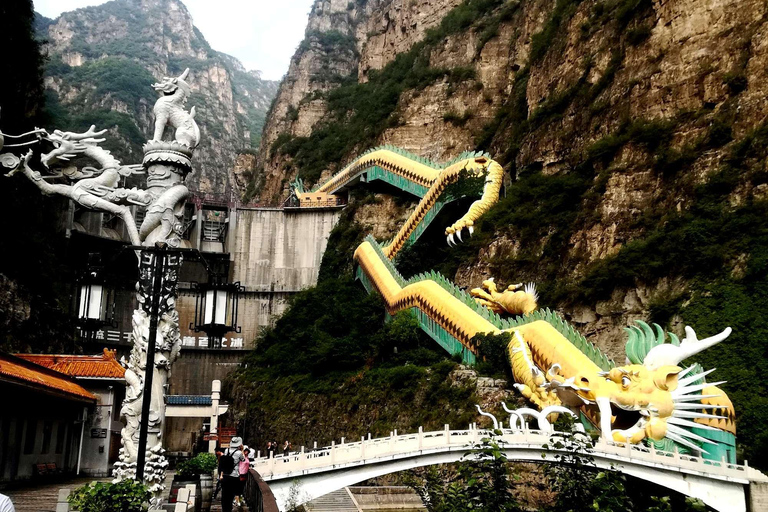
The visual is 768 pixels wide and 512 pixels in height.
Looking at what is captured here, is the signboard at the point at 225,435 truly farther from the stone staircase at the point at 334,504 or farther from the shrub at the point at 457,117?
the shrub at the point at 457,117

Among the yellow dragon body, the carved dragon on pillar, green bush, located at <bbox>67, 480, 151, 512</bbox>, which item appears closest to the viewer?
green bush, located at <bbox>67, 480, 151, 512</bbox>

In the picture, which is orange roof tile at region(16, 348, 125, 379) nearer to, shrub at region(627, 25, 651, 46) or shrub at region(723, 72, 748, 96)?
shrub at region(723, 72, 748, 96)

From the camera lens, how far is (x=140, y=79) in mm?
100188

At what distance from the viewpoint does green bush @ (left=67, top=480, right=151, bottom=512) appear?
8578 mm

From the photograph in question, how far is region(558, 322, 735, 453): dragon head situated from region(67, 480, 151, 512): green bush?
10836mm

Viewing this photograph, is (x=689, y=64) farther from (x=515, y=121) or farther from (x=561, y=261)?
(x=515, y=121)

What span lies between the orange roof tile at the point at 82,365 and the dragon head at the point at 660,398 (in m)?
15.5

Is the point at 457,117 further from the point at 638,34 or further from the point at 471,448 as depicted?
the point at 471,448

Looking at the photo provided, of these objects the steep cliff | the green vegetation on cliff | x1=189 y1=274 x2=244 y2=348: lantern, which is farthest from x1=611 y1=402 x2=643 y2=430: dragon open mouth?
the green vegetation on cliff

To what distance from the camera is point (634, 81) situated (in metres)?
26.1

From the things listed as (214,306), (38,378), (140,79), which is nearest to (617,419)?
(214,306)

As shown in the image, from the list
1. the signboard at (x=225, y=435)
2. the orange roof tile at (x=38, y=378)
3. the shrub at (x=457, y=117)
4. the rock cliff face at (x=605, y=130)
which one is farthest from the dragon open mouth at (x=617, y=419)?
the shrub at (x=457, y=117)

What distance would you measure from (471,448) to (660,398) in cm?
457

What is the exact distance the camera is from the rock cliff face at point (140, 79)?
89250 mm
